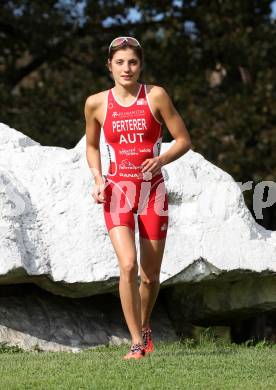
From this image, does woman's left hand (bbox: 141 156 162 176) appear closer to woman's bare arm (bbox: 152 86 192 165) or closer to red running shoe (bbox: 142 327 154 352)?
woman's bare arm (bbox: 152 86 192 165)

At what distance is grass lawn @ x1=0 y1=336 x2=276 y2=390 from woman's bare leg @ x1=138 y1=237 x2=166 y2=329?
0.36 meters

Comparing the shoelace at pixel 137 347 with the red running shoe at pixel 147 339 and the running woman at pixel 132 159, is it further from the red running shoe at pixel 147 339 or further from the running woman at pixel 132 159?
the red running shoe at pixel 147 339

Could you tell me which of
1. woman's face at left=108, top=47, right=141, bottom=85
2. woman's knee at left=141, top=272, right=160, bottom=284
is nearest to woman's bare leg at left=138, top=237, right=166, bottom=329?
woman's knee at left=141, top=272, right=160, bottom=284

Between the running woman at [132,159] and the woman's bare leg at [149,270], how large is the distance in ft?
0.03

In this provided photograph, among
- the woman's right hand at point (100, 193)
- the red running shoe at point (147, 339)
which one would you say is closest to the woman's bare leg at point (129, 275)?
the woman's right hand at point (100, 193)

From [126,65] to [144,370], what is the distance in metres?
2.09

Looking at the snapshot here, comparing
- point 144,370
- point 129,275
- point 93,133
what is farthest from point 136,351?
point 93,133

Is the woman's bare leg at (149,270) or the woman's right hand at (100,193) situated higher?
the woman's right hand at (100,193)

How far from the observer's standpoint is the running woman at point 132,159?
6.42 metres

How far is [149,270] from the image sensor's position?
6816 millimetres

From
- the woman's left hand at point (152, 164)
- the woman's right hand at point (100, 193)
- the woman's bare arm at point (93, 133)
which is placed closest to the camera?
the woman's left hand at point (152, 164)

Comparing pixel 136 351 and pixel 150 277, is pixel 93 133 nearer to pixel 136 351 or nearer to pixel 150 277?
pixel 150 277

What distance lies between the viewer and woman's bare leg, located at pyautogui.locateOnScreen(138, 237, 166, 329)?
22.0 ft

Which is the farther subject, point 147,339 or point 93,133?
point 147,339
